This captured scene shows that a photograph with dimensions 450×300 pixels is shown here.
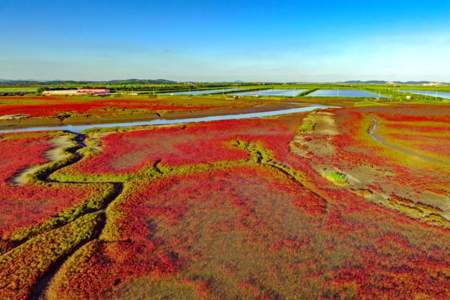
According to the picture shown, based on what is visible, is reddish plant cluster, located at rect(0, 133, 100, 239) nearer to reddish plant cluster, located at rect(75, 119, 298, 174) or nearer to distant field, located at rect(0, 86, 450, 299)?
distant field, located at rect(0, 86, 450, 299)

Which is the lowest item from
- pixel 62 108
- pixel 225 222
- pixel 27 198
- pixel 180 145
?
pixel 225 222

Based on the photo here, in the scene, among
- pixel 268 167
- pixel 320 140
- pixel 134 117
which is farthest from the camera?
pixel 134 117

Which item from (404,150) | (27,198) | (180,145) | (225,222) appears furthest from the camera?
(180,145)

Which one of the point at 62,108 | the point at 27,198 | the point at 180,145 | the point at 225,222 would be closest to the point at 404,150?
the point at 180,145

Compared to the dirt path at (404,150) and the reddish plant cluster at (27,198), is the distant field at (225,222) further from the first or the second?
the dirt path at (404,150)

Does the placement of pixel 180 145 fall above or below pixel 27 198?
above

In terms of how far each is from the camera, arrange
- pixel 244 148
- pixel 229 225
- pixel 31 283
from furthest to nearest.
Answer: pixel 244 148 → pixel 229 225 → pixel 31 283

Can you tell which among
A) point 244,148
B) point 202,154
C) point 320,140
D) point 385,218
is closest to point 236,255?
point 385,218

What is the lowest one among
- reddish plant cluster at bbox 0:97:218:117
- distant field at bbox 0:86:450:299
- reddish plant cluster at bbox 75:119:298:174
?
distant field at bbox 0:86:450:299

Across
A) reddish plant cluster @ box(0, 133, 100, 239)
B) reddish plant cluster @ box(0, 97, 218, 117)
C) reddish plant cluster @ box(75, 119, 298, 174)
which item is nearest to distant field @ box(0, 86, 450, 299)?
reddish plant cluster @ box(0, 133, 100, 239)

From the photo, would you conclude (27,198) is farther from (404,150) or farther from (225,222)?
(404,150)

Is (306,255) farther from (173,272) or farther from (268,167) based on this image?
(268,167)
